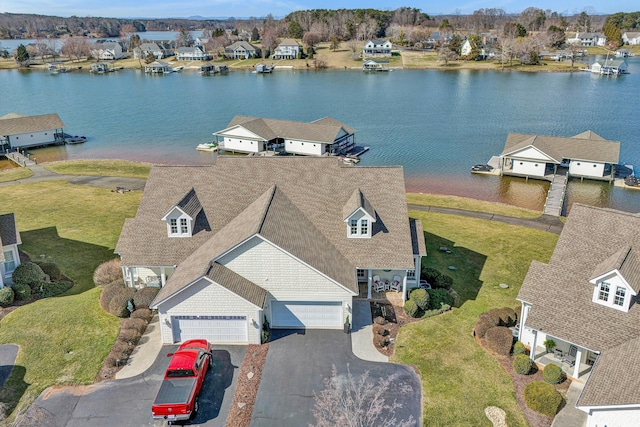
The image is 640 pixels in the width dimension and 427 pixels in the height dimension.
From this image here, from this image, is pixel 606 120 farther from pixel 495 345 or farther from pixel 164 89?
pixel 164 89

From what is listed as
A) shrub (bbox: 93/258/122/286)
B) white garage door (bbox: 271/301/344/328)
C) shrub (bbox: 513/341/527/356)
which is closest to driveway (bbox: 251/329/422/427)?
white garage door (bbox: 271/301/344/328)

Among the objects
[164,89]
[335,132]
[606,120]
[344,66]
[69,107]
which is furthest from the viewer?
[344,66]

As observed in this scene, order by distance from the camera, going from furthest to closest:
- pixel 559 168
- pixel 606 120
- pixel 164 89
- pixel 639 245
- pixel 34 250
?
pixel 164 89 < pixel 606 120 < pixel 559 168 < pixel 34 250 < pixel 639 245

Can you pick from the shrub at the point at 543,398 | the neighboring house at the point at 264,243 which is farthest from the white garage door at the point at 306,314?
the shrub at the point at 543,398

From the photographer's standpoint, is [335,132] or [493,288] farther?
[335,132]

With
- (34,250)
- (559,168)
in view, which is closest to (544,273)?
(34,250)

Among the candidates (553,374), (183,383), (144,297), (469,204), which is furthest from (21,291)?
(469,204)

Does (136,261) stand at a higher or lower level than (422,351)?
higher

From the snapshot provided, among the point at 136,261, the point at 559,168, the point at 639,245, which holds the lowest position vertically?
the point at 559,168
